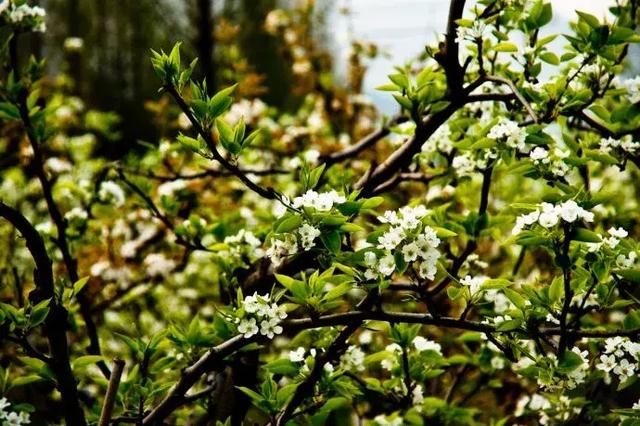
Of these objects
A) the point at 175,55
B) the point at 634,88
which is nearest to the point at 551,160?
the point at 634,88

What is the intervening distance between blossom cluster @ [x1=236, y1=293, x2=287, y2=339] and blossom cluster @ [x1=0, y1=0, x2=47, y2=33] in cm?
112

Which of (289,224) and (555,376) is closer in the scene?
(289,224)

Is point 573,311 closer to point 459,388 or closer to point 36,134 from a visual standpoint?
point 459,388

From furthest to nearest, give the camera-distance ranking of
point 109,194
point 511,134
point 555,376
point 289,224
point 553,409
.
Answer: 1. point 109,194
2. point 553,409
3. point 511,134
4. point 555,376
5. point 289,224

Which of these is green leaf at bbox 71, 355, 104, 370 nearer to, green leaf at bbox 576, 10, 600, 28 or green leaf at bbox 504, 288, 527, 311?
green leaf at bbox 504, 288, 527, 311

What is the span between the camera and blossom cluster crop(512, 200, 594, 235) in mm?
1389

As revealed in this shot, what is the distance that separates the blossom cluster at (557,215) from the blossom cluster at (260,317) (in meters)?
0.56

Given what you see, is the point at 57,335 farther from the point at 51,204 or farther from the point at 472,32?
the point at 472,32

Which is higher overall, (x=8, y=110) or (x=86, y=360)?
(x=8, y=110)

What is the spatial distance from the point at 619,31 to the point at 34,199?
452 centimetres

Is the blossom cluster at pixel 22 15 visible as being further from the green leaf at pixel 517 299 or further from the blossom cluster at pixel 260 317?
the green leaf at pixel 517 299

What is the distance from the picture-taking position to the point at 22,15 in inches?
78.2

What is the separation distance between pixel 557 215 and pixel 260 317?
0.66 m

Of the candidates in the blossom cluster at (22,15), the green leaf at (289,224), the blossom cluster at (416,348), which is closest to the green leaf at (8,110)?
the blossom cluster at (22,15)
